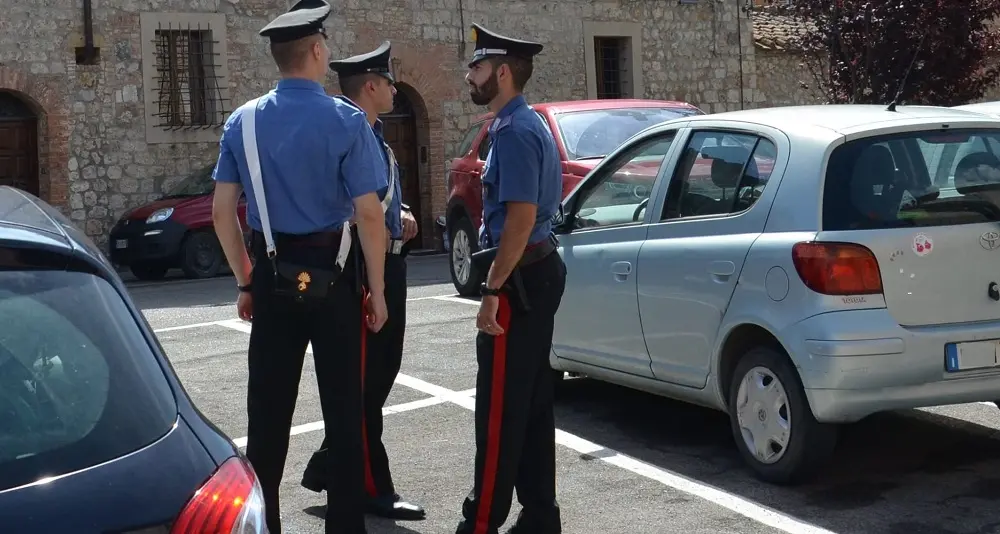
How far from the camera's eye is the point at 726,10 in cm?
2834

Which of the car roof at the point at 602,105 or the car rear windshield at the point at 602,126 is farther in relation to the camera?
the car roof at the point at 602,105

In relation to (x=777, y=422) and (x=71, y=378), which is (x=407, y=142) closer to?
(x=777, y=422)

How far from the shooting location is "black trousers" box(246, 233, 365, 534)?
454 centimetres

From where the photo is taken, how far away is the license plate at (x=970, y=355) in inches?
216

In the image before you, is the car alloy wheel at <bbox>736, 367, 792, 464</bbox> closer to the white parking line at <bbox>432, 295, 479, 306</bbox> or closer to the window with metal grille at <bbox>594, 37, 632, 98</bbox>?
the white parking line at <bbox>432, 295, 479, 306</bbox>

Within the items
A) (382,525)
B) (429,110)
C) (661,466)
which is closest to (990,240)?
(661,466)

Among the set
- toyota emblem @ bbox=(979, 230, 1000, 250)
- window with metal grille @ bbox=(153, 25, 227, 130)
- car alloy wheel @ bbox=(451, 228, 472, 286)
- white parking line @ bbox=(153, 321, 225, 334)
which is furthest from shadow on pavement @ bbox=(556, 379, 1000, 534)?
window with metal grille @ bbox=(153, 25, 227, 130)

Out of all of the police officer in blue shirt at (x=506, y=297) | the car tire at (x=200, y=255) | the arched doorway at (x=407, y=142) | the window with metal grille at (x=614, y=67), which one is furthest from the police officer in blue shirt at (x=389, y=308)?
the window with metal grille at (x=614, y=67)

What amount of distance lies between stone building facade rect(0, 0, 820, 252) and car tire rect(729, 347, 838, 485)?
53.0 ft

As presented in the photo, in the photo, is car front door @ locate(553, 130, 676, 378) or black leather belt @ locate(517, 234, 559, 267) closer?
black leather belt @ locate(517, 234, 559, 267)

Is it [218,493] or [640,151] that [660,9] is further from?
[218,493]

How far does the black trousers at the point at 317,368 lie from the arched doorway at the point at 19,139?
17.0 m

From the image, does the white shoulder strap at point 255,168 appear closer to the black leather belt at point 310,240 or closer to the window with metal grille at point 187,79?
the black leather belt at point 310,240

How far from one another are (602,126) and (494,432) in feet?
23.8
